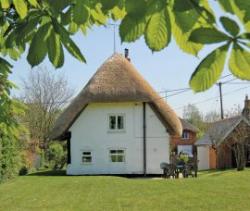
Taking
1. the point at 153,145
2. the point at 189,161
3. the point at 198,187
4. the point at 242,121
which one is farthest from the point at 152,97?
the point at 198,187

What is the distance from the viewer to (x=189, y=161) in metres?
27.1

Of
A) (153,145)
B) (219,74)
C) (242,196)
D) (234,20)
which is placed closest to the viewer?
(234,20)

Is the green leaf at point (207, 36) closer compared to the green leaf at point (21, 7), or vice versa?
the green leaf at point (207, 36)

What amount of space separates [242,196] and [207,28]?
1357cm

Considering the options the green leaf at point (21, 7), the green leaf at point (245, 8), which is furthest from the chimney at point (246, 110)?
the green leaf at point (245, 8)

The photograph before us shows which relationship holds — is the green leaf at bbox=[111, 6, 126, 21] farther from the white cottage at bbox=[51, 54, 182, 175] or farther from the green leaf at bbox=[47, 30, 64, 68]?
the white cottage at bbox=[51, 54, 182, 175]

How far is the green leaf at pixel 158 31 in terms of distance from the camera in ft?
4.78

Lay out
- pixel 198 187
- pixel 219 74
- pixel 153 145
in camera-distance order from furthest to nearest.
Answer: pixel 153 145, pixel 198 187, pixel 219 74

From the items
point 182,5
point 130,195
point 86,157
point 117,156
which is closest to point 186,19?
point 182,5

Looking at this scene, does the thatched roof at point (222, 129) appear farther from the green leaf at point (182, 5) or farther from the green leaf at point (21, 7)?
the green leaf at point (182, 5)

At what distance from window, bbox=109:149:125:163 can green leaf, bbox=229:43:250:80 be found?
27.9 m

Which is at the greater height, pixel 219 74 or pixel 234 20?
pixel 234 20

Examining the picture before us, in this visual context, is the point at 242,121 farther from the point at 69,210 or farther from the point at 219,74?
the point at 219,74

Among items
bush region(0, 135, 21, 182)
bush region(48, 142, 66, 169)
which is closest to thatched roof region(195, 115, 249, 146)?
bush region(48, 142, 66, 169)
